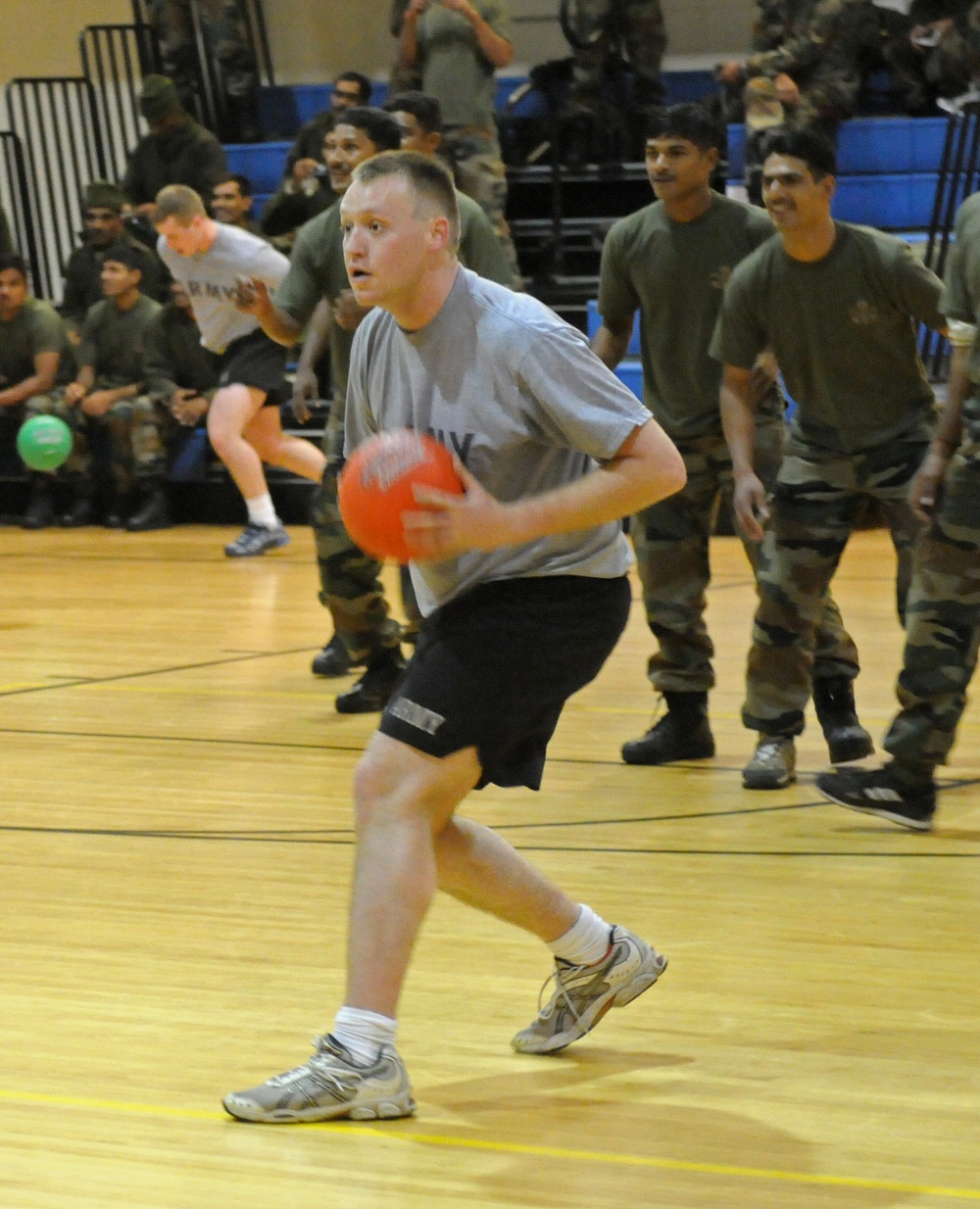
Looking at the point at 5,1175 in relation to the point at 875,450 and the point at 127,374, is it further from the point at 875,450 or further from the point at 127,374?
the point at 127,374

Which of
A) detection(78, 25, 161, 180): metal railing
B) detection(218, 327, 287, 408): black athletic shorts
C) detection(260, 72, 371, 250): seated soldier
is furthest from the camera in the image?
detection(78, 25, 161, 180): metal railing

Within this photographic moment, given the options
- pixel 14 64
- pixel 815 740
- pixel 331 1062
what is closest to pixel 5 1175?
pixel 331 1062

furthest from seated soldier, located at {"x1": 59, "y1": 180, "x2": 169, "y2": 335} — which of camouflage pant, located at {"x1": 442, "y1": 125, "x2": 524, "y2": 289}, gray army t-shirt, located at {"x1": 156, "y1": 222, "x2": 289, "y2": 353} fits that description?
gray army t-shirt, located at {"x1": 156, "y1": 222, "x2": 289, "y2": 353}

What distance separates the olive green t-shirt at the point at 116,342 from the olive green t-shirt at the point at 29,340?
30 centimetres

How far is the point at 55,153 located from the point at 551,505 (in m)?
12.1

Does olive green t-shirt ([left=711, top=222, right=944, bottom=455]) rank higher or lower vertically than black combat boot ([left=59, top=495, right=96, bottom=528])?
higher

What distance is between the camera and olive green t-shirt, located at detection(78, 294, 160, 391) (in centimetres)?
1106

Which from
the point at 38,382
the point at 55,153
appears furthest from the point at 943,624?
the point at 55,153

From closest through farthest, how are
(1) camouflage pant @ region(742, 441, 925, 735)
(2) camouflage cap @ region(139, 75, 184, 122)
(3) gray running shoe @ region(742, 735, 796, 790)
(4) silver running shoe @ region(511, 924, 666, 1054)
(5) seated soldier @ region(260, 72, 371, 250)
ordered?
(4) silver running shoe @ region(511, 924, 666, 1054), (1) camouflage pant @ region(742, 441, 925, 735), (3) gray running shoe @ region(742, 735, 796, 790), (5) seated soldier @ region(260, 72, 371, 250), (2) camouflage cap @ region(139, 75, 184, 122)

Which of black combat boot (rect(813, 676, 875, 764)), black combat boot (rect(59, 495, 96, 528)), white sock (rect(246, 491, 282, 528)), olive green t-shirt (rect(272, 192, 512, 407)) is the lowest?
black combat boot (rect(59, 495, 96, 528))

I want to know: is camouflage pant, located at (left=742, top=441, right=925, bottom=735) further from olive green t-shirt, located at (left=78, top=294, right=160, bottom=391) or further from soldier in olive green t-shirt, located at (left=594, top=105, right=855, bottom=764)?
olive green t-shirt, located at (left=78, top=294, right=160, bottom=391)

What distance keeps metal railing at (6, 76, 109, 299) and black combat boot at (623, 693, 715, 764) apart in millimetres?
8749

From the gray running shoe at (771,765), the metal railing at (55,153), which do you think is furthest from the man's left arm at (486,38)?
the gray running shoe at (771,765)

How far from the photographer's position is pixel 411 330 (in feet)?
9.80
